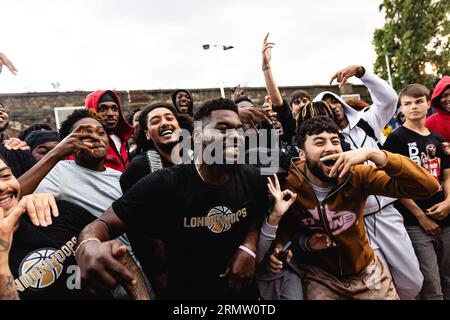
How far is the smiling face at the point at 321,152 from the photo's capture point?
256 centimetres

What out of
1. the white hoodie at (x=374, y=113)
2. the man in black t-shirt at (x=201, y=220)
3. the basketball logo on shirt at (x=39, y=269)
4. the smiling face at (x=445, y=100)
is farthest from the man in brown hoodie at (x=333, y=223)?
the smiling face at (x=445, y=100)

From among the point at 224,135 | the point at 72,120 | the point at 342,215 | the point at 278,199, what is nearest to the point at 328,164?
the point at 342,215

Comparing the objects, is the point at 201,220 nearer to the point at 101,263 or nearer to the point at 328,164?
the point at 101,263

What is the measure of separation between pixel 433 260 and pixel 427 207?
1.74 ft

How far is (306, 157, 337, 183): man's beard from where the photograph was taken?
8.45 feet

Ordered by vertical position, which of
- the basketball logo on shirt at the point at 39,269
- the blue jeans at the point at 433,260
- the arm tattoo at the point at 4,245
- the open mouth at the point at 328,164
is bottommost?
the blue jeans at the point at 433,260

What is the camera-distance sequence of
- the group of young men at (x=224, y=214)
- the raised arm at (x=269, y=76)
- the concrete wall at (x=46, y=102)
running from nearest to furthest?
the group of young men at (x=224, y=214)
the raised arm at (x=269, y=76)
the concrete wall at (x=46, y=102)

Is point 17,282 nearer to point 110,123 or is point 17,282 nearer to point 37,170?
point 37,170

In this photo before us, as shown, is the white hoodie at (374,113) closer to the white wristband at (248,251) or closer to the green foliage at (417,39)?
the white wristband at (248,251)

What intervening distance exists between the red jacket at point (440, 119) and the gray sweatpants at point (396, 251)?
183 centimetres

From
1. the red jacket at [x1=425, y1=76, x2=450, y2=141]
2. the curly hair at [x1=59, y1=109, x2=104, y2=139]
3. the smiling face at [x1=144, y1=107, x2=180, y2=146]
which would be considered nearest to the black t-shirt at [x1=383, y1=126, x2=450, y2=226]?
the red jacket at [x1=425, y1=76, x2=450, y2=141]

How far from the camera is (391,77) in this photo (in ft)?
69.2

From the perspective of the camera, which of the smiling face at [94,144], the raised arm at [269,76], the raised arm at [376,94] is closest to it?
the smiling face at [94,144]
